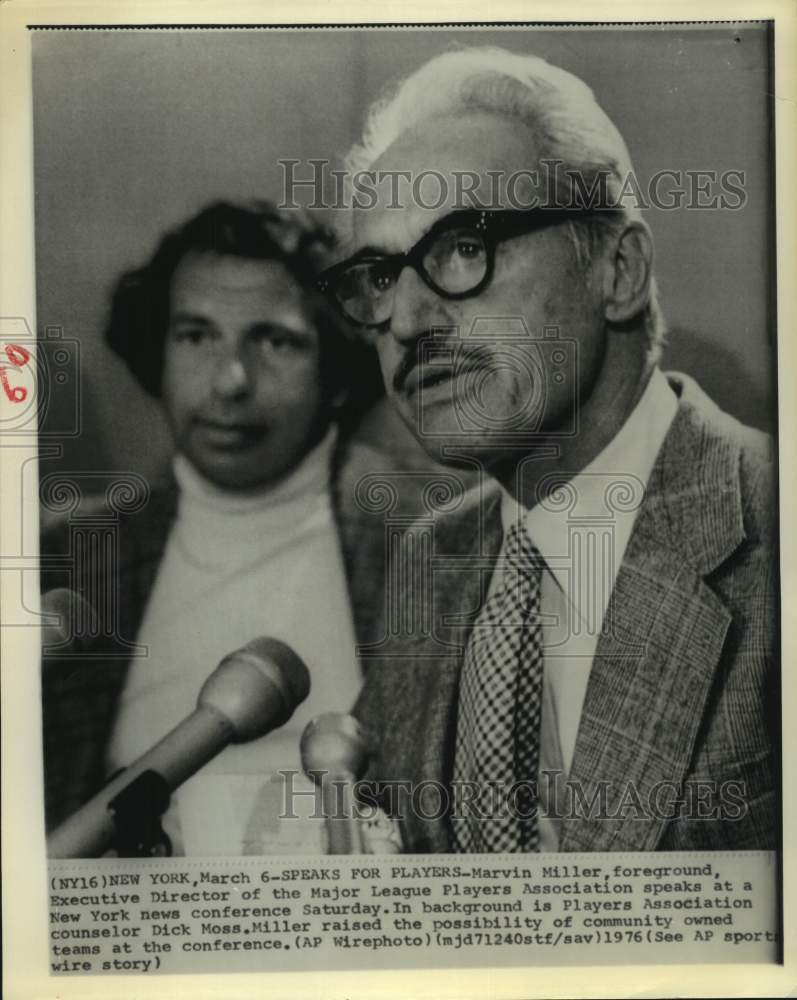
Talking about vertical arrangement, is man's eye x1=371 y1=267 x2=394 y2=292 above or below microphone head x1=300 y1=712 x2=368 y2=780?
above

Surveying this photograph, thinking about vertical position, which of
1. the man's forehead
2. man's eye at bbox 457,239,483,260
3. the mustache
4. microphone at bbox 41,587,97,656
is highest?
the man's forehead

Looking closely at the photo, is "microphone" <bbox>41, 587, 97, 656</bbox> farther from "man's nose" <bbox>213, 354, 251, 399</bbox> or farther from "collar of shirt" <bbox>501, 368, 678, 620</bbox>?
"collar of shirt" <bbox>501, 368, 678, 620</bbox>

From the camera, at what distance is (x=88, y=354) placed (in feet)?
5.95

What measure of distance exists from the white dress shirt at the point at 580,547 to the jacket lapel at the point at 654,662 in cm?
2

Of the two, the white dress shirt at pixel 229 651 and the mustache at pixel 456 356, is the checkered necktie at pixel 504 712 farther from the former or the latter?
the mustache at pixel 456 356

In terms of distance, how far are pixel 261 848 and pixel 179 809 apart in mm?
162

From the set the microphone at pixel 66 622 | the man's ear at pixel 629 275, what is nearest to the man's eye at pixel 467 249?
the man's ear at pixel 629 275

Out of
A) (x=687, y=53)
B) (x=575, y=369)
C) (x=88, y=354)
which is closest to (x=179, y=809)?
(x=88, y=354)

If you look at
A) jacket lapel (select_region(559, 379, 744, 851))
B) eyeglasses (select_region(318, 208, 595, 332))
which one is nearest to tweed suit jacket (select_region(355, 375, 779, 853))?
jacket lapel (select_region(559, 379, 744, 851))

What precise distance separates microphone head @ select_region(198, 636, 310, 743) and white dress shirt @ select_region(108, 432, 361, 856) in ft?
0.06

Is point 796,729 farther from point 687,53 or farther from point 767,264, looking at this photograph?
point 687,53

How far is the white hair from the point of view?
5.90 ft

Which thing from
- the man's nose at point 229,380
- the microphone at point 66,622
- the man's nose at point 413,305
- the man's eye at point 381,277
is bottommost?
the microphone at point 66,622

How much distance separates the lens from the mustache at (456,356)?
1.80 m
